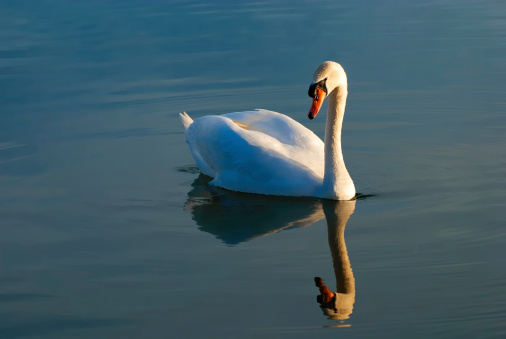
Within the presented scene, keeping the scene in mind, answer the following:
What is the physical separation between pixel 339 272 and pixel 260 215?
183 cm

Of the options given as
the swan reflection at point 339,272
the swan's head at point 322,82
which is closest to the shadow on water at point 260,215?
the swan reflection at point 339,272

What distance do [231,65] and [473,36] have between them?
16.5 feet

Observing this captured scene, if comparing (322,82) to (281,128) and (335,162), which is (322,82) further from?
(281,128)

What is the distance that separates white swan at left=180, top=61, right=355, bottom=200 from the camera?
8.88 meters

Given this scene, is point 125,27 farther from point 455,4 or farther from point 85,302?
point 85,302

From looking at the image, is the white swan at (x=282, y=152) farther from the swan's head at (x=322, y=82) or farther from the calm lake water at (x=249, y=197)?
the calm lake water at (x=249, y=197)

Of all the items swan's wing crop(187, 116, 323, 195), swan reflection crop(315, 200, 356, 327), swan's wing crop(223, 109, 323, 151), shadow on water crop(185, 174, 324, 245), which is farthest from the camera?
swan's wing crop(223, 109, 323, 151)

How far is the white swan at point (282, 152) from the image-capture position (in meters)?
8.88

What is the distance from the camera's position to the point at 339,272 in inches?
277

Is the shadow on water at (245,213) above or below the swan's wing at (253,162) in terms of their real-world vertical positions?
below

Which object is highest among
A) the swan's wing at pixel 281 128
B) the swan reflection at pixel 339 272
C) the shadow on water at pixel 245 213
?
the swan's wing at pixel 281 128

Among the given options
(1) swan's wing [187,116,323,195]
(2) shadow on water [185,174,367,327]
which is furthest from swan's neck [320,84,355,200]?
(1) swan's wing [187,116,323,195]

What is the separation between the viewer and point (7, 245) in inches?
319

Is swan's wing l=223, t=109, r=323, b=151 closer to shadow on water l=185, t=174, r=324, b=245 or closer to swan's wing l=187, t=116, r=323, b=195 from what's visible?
swan's wing l=187, t=116, r=323, b=195
